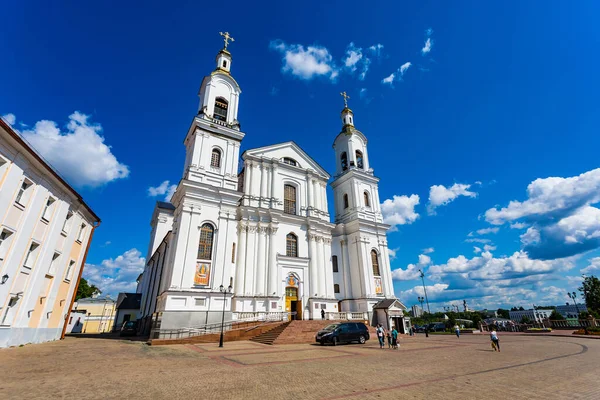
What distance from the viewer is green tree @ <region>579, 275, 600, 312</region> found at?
3647 cm

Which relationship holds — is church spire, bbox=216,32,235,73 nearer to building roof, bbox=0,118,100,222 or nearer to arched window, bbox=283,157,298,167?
arched window, bbox=283,157,298,167

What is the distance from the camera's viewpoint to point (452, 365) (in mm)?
10555

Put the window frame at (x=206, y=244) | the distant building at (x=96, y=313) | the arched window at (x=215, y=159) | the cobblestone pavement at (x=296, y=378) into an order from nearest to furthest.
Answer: the cobblestone pavement at (x=296, y=378) < the window frame at (x=206, y=244) < the arched window at (x=215, y=159) < the distant building at (x=96, y=313)

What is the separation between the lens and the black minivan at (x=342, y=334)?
1741cm

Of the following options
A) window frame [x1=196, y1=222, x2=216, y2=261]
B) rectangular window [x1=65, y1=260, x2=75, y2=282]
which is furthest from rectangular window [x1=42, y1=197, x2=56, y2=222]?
window frame [x1=196, y1=222, x2=216, y2=261]

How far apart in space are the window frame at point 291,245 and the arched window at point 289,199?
106 inches

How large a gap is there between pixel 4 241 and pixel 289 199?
22.0 metres

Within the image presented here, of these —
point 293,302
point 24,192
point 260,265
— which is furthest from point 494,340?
point 24,192

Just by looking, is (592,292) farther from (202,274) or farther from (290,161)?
(202,274)

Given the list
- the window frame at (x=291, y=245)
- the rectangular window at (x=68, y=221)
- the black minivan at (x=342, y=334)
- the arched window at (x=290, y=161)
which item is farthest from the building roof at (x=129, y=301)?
the black minivan at (x=342, y=334)

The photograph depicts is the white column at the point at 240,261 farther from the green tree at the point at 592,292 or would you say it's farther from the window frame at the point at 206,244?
the green tree at the point at 592,292

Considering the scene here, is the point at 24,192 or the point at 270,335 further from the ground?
the point at 24,192

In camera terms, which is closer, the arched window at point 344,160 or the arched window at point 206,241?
→ the arched window at point 206,241

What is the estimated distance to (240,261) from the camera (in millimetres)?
25875
